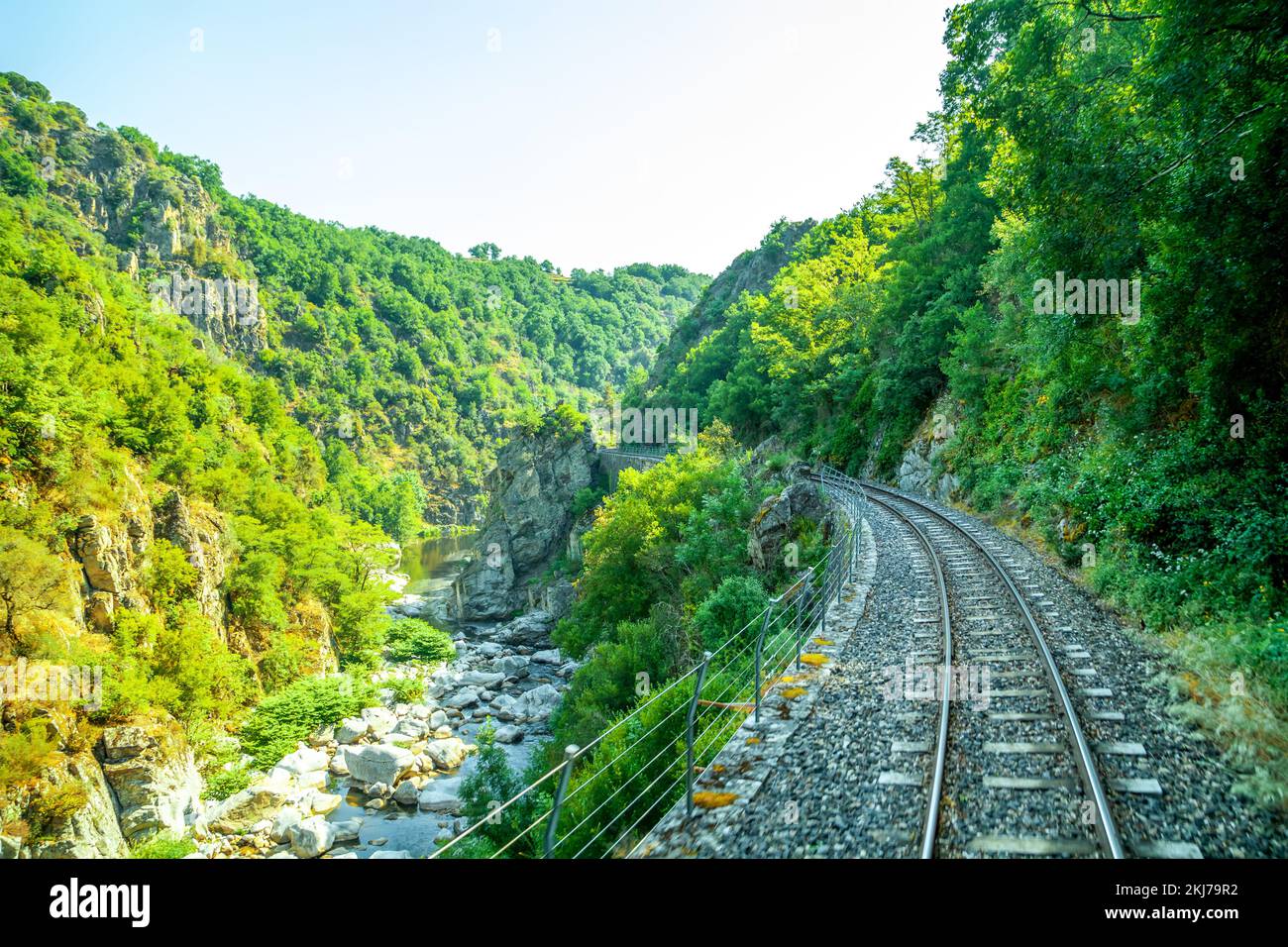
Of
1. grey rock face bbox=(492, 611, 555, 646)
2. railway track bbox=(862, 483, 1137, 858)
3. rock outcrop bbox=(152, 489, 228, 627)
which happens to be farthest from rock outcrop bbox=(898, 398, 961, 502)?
rock outcrop bbox=(152, 489, 228, 627)

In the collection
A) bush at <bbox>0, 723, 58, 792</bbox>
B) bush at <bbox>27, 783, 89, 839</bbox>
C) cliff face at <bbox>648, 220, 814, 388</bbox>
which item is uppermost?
cliff face at <bbox>648, 220, 814, 388</bbox>

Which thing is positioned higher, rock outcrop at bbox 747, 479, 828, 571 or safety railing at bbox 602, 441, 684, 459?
safety railing at bbox 602, 441, 684, 459

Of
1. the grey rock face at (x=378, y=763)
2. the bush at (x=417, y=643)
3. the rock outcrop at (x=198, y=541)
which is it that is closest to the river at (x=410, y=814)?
the grey rock face at (x=378, y=763)

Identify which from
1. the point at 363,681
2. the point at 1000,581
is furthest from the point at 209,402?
the point at 1000,581

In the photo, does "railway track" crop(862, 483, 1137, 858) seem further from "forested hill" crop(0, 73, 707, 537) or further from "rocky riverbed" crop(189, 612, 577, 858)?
"forested hill" crop(0, 73, 707, 537)

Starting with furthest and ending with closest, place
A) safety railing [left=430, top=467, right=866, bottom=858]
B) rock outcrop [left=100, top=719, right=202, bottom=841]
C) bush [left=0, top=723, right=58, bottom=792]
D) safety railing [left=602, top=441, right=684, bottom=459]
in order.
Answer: safety railing [left=602, top=441, right=684, bottom=459] → rock outcrop [left=100, top=719, right=202, bottom=841] → bush [left=0, top=723, right=58, bottom=792] → safety railing [left=430, top=467, right=866, bottom=858]

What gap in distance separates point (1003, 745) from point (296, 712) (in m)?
32.2

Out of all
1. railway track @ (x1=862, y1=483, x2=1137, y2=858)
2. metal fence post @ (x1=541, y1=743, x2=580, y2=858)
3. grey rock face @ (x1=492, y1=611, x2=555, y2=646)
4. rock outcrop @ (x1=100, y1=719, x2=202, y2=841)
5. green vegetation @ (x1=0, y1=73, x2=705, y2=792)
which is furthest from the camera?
grey rock face @ (x1=492, y1=611, x2=555, y2=646)

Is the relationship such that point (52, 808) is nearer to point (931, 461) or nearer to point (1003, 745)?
point (1003, 745)

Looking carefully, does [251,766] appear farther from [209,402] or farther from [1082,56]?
[1082,56]

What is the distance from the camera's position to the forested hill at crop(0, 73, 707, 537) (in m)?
92.9

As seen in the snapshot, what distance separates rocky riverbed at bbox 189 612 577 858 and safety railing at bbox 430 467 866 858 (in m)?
7.58

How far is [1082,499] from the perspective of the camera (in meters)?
11.6
